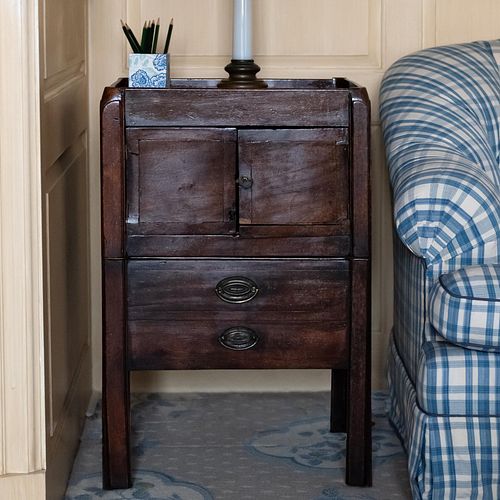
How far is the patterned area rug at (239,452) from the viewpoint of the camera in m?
1.84

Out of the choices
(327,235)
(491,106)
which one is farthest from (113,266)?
(491,106)

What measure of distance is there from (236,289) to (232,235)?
3.9 inches

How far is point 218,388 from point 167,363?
0.60 meters

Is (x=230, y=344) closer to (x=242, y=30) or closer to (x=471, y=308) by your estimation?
(x=471, y=308)

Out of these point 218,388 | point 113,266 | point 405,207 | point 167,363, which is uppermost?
point 405,207

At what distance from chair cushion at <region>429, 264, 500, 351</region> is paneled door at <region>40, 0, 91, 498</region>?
65cm

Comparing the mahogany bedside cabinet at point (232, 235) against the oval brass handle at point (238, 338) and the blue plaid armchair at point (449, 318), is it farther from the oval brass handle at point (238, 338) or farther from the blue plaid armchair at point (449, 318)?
the blue plaid armchair at point (449, 318)

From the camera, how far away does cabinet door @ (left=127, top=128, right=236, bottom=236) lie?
1.79 meters

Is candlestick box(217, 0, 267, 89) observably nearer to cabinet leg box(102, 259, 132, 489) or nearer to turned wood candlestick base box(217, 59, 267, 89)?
turned wood candlestick base box(217, 59, 267, 89)

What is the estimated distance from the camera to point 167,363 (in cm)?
185

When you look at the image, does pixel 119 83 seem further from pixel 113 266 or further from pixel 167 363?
pixel 167 363

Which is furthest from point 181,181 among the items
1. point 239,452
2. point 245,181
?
point 239,452

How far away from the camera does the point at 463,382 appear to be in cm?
162

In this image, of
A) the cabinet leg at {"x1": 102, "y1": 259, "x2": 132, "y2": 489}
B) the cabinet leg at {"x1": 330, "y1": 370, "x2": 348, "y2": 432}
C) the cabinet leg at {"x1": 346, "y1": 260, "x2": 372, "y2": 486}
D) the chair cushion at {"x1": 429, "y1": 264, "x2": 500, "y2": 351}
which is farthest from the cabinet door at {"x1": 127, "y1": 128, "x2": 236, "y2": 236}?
the cabinet leg at {"x1": 330, "y1": 370, "x2": 348, "y2": 432}
